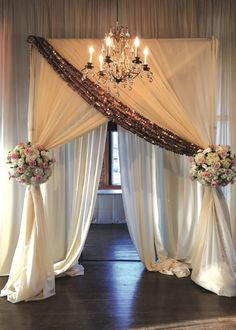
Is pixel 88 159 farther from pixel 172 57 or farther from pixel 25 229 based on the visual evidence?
pixel 172 57

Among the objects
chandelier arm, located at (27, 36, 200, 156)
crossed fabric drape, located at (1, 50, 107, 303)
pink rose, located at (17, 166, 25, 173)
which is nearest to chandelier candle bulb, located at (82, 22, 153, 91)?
chandelier arm, located at (27, 36, 200, 156)

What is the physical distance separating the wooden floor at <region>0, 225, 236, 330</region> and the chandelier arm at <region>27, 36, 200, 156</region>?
4.75ft

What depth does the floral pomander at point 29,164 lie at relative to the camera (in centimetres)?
303

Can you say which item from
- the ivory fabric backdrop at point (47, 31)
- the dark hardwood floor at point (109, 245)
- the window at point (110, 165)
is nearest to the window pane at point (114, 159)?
the window at point (110, 165)

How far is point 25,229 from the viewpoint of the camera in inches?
122

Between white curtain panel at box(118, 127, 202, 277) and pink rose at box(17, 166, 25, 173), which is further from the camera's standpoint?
white curtain panel at box(118, 127, 202, 277)

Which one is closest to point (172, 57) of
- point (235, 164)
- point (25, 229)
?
point (235, 164)

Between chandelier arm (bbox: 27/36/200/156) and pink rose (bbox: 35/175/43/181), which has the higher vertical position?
chandelier arm (bbox: 27/36/200/156)

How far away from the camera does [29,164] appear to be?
3.02 metres

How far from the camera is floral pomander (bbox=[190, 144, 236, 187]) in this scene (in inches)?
123

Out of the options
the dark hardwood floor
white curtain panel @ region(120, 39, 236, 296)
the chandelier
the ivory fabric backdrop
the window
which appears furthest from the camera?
the window

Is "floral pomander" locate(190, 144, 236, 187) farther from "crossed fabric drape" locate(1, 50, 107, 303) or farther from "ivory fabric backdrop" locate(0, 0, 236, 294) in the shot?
"crossed fabric drape" locate(1, 50, 107, 303)

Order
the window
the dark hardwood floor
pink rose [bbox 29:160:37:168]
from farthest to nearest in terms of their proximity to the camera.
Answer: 1. the window
2. the dark hardwood floor
3. pink rose [bbox 29:160:37:168]

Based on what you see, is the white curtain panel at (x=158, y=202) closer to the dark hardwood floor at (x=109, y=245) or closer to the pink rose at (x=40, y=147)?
the dark hardwood floor at (x=109, y=245)
